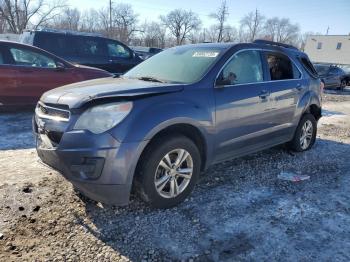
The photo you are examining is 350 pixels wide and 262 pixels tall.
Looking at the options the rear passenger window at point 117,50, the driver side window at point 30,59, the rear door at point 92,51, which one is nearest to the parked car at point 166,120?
the driver side window at point 30,59

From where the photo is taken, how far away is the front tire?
351 cm

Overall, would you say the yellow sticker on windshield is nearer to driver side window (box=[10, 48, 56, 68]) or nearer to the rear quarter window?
the rear quarter window

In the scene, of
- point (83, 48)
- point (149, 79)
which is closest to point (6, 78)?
point (83, 48)

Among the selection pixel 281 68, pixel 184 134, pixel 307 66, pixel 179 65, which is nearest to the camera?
pixel 184 134

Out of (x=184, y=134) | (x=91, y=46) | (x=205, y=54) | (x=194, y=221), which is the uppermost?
(x=205, y=54)

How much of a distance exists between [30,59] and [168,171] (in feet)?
18.4

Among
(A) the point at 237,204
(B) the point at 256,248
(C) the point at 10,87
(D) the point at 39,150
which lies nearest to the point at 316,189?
(A) the point at 237,204

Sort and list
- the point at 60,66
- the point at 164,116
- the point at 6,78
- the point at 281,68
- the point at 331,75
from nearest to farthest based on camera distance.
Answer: the point at 164,116, the point at 281,68, the point at 6,78, the point at 60,66, the point at 331,75

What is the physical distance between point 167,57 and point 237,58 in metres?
0.96

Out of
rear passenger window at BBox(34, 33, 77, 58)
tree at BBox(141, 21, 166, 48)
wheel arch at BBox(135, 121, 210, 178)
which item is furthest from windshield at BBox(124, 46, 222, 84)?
tree at BBox(141, 21, 166, 48)

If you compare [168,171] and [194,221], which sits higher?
[168,171]

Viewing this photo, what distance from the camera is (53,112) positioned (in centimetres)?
359

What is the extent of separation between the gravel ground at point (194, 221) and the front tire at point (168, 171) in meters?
0.16

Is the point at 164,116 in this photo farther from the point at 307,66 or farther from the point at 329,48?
the point at 329,48
